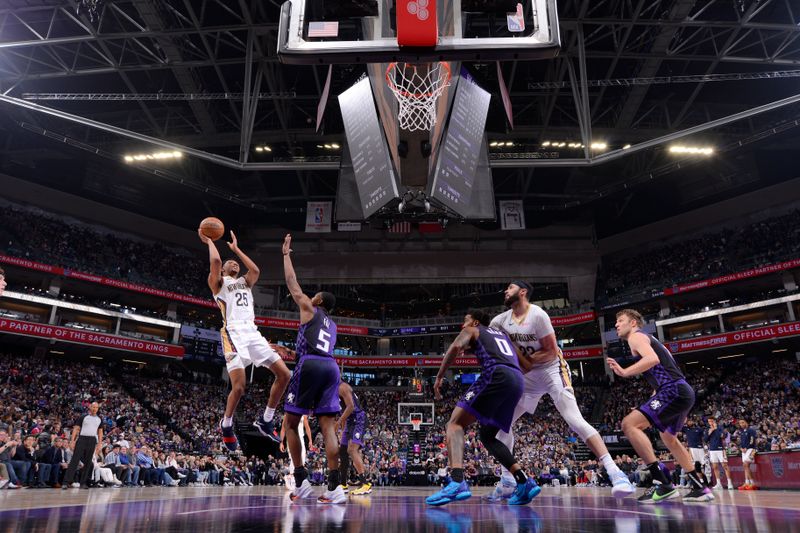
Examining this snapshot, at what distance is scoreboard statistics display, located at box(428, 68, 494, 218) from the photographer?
12.2 m

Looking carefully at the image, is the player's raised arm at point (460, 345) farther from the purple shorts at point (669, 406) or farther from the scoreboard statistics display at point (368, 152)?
the scoreboard statistics display at point (368, 152)

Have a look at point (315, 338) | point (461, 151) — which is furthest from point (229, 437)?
point (461, 151)

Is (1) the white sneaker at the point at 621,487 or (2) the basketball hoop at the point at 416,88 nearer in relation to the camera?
(1) the white sneaker at the point at 621,487

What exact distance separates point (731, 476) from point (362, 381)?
2505cm

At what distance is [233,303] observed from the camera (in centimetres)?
584

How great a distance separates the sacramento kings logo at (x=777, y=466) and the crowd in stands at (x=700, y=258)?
1844 cm

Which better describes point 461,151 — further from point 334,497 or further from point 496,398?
point 334,497

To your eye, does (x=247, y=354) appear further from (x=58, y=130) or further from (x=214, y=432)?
(x=58, y=130)

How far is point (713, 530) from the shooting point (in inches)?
98.5

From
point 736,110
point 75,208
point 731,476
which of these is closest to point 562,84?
point 736,110

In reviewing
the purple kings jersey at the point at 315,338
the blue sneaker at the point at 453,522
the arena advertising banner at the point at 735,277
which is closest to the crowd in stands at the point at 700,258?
the arena advertising banner at the point at 735,277

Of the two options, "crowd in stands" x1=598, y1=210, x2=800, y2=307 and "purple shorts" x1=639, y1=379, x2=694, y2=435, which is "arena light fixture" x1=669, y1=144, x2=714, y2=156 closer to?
"crowd in stands" x1=598, y1=210, x2=800, y2=307

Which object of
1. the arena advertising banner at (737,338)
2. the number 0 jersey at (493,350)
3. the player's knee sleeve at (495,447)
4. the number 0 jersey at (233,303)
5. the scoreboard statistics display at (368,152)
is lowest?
the player's knee sleeve at (495,447)

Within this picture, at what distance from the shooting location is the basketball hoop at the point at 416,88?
11.3 meters
